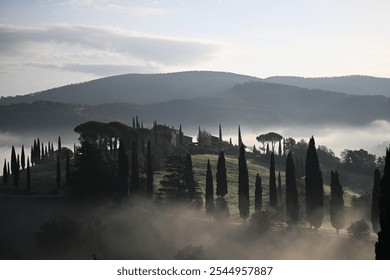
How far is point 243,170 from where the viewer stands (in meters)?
65.9

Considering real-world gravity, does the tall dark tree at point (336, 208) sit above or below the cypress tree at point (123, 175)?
below

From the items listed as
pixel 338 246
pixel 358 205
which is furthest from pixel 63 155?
pixel 338 246

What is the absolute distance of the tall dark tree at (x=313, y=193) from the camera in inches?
2176

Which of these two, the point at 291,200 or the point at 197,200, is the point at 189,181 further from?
the point at 291,200

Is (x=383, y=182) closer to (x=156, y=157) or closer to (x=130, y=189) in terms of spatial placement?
(x=130, y=189)

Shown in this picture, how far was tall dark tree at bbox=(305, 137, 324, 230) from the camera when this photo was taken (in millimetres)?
55281

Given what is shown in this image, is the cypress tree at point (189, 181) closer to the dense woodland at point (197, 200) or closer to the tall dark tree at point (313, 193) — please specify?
the dense woodland at point (197, 200)

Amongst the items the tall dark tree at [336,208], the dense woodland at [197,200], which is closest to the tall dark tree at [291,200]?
the dense woodland at [197,200]

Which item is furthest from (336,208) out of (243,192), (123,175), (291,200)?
(123,175)

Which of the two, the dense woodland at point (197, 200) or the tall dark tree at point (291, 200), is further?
the tall dark tree at point (291, 200)

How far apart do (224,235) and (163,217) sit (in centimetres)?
993

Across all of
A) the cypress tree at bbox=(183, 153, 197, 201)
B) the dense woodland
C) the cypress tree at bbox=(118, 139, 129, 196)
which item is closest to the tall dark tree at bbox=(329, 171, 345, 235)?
the dense woodland

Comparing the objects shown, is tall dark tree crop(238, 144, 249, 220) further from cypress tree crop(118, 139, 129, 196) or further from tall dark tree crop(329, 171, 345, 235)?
cypress tree crop(118, 139, 129, 196)

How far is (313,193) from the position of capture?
187 ft
